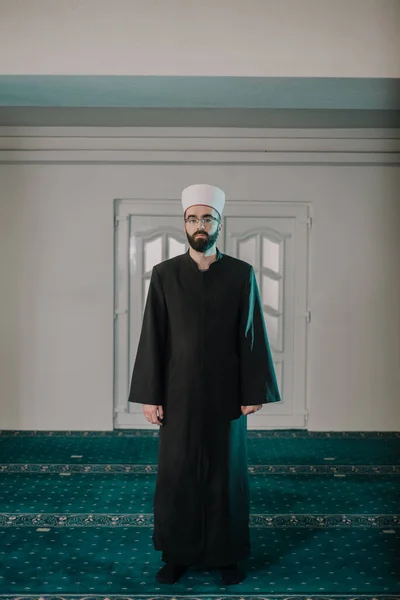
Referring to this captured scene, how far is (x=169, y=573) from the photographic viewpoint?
2.92 m

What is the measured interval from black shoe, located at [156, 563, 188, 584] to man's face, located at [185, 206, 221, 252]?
4.57 feet

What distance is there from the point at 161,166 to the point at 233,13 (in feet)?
8.67

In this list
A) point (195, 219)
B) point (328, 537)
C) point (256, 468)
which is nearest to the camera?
point (195, 219)

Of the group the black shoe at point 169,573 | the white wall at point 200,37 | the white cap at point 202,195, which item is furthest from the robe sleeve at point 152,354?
the white wall at point 200,37

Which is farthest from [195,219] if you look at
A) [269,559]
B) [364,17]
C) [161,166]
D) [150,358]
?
[161,166]

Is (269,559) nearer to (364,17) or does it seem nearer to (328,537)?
(328,537)

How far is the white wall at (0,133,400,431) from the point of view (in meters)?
5.55

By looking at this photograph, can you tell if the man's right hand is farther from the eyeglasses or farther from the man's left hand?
the eyeglasses

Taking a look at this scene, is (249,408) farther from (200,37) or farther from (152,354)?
(200,37)

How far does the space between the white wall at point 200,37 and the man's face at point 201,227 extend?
2.06 ft

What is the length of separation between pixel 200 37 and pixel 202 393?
61.6 inches

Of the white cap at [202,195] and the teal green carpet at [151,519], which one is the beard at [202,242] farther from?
the teal green carpet at [151,519]

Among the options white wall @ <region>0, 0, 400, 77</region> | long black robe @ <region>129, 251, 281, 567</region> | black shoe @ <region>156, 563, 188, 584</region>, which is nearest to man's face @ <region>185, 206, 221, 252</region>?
long black robe @ <region>129, 251, 281, 567</region>

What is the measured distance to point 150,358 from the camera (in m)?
2.92
